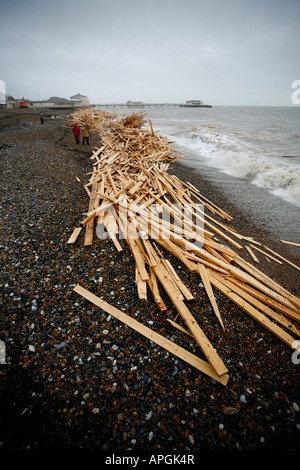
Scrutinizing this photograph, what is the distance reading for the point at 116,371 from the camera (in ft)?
7.95

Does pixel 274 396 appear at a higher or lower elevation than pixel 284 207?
lower

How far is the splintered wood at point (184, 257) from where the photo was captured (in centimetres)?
291

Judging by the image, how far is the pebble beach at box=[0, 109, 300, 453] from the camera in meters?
2.01

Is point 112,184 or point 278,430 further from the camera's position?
point 112,184

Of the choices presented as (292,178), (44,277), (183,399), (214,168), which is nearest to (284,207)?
(292,178)

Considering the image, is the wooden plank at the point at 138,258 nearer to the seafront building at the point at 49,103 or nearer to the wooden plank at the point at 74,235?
the wooden plank at the point at 74,235

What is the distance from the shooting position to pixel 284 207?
7445 millimetres

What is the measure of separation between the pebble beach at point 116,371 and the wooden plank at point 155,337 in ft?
0.24

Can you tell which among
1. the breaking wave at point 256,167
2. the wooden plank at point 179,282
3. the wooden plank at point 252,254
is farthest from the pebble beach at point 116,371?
the breaking wave at point 256,167

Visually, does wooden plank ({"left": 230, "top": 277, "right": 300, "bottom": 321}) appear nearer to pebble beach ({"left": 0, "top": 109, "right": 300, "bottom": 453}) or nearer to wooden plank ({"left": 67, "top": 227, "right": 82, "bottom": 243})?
pebble beach ({"left": 0, "top": 109, "right": 300, "bottom": 453})

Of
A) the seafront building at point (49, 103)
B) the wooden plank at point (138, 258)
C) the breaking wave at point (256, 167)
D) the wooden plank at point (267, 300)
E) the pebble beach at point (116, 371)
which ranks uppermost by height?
the seafront building at point (49, 103)

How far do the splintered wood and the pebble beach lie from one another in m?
0.14

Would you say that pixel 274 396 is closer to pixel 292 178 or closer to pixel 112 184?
pixel 112 184

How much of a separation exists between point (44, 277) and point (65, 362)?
156 cm
